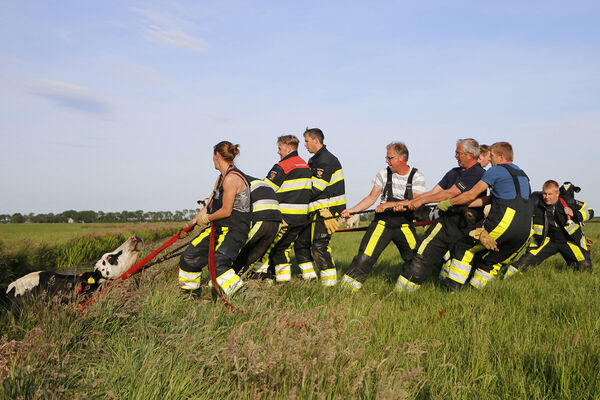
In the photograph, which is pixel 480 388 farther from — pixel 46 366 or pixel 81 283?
pixel 81 283

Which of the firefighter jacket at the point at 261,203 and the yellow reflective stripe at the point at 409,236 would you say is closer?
the firefighter jacket at the point at 261,203

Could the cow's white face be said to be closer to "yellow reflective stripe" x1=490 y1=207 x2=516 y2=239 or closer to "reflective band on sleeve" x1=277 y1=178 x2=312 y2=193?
"reflective band on sleeve" x1=277 y1=178 x2=312 y2=193

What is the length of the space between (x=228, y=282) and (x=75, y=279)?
180 centimetres

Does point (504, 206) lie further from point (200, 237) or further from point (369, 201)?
point (200, 237)

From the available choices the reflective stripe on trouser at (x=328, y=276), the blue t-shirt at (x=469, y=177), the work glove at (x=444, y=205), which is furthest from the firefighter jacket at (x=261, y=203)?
the blue t-shirt at (x=469, y=177)

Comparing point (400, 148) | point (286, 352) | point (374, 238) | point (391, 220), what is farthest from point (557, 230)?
point (286, 352)

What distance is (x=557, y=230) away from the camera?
916cm

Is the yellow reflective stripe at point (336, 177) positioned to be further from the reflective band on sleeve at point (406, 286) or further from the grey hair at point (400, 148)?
the reflective band on sleeve at point (406, 286)

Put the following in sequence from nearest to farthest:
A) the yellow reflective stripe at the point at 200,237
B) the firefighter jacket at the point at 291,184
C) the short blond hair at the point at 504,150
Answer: the yellow reflective stripe at the point at 200,237
the short blond hair at the point at 504,150
the firefighter jacket at the point at 291,184

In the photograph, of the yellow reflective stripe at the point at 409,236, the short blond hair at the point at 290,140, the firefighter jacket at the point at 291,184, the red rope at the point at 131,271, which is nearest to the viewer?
the red rope at the point at 131,271

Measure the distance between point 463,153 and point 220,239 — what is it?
3.93 metres

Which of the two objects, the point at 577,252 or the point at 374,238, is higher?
the point at 374,238

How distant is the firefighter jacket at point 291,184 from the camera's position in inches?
284

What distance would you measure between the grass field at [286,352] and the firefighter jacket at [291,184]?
216 cm
